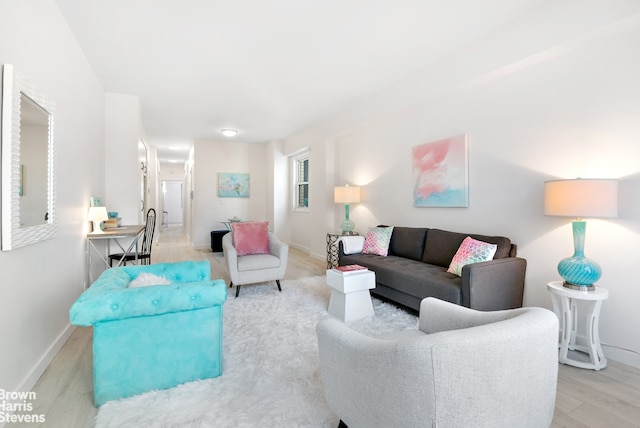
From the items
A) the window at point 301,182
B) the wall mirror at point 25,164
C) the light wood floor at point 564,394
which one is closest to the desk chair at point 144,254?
the light wood floor at point 564,394

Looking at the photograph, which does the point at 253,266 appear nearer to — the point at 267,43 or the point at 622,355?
the point at 267,43

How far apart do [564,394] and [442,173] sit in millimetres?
2412

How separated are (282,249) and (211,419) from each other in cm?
249

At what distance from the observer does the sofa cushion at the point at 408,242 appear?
376 centimetres

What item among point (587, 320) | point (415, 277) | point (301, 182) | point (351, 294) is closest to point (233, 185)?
point (301, 182)

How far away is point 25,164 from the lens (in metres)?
1.94

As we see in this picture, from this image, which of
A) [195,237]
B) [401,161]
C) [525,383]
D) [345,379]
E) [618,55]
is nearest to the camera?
[525,383]

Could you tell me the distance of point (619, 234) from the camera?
2.30 meters

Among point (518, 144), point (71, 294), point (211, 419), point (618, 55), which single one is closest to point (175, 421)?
point (211, 419)

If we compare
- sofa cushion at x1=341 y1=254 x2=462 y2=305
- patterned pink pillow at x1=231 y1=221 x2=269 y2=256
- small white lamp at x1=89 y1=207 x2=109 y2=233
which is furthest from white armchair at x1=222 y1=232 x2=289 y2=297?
small white lamp at x1=89 y1=207 x2=109 y2=233

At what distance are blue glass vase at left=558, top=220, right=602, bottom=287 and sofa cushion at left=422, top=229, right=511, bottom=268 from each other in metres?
0.64

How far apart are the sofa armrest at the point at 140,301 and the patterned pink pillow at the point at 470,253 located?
218 cm

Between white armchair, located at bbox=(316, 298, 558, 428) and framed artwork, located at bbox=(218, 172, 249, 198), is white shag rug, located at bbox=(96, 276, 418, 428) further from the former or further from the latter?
framed artwork, located at bbox=(218, 172, 249, 198)

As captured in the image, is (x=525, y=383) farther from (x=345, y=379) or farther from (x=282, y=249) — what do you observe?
(x=282, y=249)
